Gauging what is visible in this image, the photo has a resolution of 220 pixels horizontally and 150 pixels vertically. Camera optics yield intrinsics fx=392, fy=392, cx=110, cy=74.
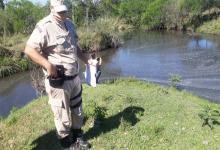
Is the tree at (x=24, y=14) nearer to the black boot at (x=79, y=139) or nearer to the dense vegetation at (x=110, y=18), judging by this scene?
the dense vegetation at (x=110, y=18)

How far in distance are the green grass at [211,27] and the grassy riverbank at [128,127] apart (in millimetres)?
46245

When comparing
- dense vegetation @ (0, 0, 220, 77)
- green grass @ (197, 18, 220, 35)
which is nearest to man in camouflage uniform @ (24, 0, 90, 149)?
dense vegetation @ (0, 0, 220, 77)

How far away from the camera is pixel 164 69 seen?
28.5 meters

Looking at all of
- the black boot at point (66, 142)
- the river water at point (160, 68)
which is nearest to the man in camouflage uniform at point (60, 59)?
the black boot at point (66, 142)

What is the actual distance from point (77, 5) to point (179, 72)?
3986 cm

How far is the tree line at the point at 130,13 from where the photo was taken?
49.6 m

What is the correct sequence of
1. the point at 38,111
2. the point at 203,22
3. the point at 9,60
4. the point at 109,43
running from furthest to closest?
the point at 203,22
the point at 109,43
the point at 9,60
the point at 38,111

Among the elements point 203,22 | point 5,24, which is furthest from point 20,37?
point 203,22

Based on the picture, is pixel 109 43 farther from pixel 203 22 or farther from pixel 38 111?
pixel 38 111

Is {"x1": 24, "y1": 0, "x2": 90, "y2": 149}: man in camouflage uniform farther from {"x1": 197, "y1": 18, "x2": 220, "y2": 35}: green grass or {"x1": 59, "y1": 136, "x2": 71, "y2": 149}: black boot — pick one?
{"x1": 197, "y1": 18, "x2": 220, "y2": 35}: green grass

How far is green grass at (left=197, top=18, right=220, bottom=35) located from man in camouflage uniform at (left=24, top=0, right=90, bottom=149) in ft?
160

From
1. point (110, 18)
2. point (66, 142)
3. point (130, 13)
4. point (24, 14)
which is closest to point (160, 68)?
point (66, 142)

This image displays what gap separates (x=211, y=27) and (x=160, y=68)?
29.2 metres

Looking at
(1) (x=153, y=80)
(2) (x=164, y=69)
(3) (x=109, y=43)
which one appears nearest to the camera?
(1) (x=153, y=80)
